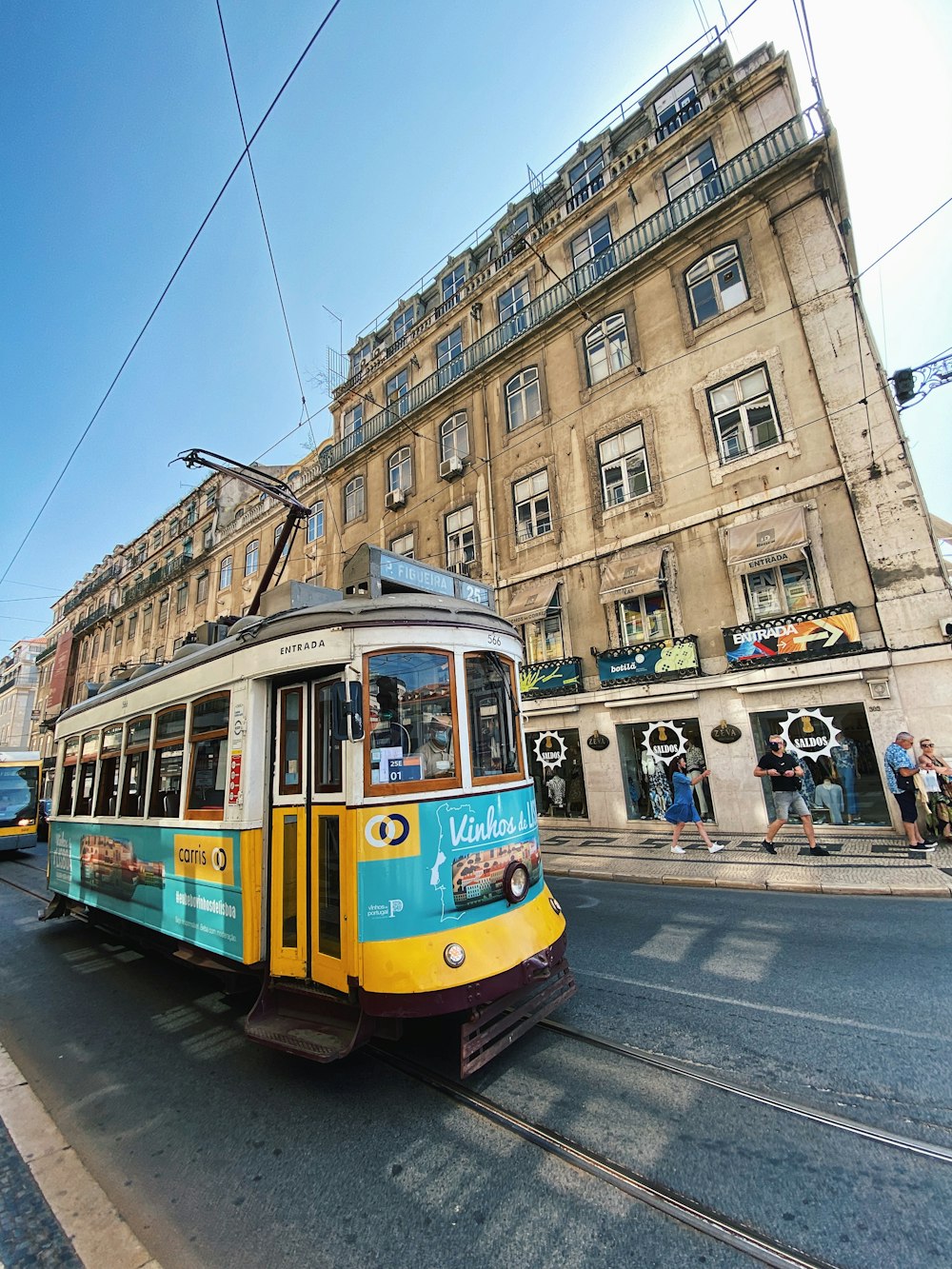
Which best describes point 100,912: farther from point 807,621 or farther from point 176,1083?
point 807,621

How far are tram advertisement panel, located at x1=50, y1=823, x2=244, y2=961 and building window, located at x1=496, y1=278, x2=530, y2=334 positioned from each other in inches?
703

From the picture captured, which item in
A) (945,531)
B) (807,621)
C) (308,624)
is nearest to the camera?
(308,624)

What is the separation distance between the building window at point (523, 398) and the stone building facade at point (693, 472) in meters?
0.09

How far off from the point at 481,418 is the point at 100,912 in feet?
54.2

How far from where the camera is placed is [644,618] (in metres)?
13.8

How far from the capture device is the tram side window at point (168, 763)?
17.7 ft

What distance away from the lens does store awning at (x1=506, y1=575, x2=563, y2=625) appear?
594 inches

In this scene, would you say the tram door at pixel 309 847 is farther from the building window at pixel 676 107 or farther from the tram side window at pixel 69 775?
the building window at pixel 676 107

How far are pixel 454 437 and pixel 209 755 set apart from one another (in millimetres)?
16681

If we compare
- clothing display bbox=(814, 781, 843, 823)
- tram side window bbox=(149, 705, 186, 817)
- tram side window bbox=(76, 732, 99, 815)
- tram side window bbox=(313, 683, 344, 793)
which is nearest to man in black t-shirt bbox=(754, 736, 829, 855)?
clothing display bbox=(814, 781, 843, 823)

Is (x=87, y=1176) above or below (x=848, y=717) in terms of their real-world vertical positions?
below

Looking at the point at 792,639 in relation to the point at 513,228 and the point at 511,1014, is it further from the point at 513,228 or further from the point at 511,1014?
the point at 513,228

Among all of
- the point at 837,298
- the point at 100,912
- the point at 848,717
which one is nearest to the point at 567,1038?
the point at 100,912

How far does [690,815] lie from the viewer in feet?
34.1
